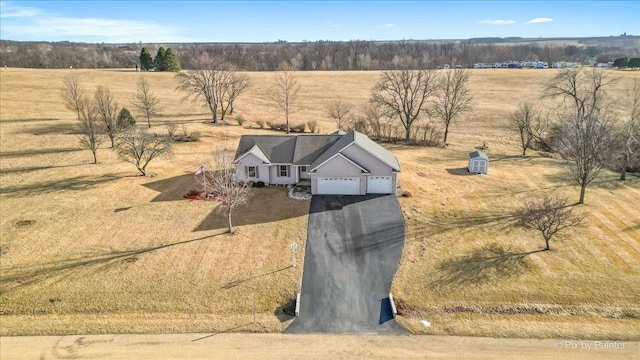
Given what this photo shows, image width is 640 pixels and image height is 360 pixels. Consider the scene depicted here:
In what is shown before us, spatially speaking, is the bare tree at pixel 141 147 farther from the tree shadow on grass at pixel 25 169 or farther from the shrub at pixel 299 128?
the shrub at pixel 299 128

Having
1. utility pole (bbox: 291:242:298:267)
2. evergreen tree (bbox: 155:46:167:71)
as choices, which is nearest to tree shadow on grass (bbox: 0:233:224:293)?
utility pole (bbox: 291:242:298:267)

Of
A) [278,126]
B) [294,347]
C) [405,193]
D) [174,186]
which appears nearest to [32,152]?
[174,186]

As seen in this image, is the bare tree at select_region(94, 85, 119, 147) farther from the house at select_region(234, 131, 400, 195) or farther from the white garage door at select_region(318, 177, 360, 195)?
the white garage door at select_region(318, 177, 360, 195)

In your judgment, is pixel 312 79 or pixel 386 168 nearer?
pixel 386 168

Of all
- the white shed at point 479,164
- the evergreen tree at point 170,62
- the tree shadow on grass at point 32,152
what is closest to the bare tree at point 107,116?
the tree shadow on grass at point 32,152

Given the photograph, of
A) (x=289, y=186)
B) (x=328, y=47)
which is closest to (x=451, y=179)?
(x=289, y=186)

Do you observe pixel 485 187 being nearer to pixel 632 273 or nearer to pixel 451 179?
pixel 451 179
